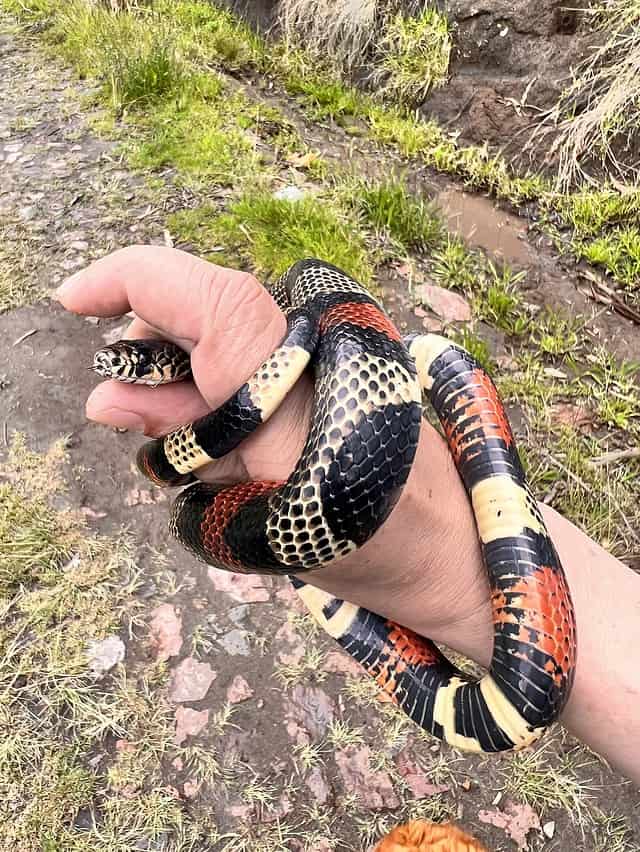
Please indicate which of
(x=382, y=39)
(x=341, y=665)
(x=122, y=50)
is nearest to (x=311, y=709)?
(x=341, y=665)

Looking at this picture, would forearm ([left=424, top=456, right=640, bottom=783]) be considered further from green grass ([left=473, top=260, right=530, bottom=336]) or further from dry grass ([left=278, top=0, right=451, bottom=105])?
dry grass ([left=278, top=0, right=451, bottom=105])

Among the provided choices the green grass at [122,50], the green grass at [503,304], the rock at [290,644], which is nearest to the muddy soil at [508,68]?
the green grass at [503,304]

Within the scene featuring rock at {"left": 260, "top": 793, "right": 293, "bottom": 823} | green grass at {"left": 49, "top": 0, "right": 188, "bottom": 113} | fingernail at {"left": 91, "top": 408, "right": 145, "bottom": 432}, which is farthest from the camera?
green grass at {"left": 49, "top": 0, "right": 188, "bottom": 113}

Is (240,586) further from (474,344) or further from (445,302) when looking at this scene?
(445,302)

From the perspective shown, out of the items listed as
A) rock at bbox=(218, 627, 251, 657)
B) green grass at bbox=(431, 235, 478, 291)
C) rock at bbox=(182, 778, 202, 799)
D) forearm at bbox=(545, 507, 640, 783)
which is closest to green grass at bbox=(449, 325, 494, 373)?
green grass at bbox=(431, 235, 478, 291)

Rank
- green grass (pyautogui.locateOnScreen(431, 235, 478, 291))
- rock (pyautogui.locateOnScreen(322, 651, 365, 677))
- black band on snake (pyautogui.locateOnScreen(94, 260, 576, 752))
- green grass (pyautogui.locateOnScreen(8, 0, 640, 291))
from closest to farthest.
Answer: black band on snake (pyautogui.locateOnScreen(94, 260, 576, 752)) → rock (pyautogui.locateOnScreen(322, 651, 365, 677)) → green grass (pyautogui.locateOnScreen(431, 235, 478, 291)) → green grass (pyautogui.locateOnScreen(8, 0, 640, 291))
